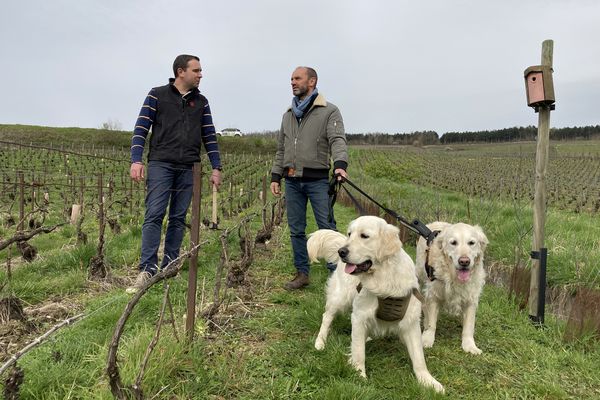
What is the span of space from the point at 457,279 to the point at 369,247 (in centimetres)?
100

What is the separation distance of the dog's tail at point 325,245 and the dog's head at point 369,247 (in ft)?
2.26

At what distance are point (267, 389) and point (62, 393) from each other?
1078 mm

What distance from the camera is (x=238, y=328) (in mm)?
3211

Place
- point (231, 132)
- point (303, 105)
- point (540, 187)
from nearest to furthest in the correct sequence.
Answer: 1. point (540, 187)
2. point (303, 105)
3. point (231, 132)

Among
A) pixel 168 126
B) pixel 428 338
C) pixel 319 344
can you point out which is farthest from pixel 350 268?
pixel 168 126

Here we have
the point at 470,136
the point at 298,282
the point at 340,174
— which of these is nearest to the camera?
the point at 340,174

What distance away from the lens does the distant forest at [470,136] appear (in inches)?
3036

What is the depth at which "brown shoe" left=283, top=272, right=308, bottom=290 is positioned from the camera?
14.0 feet

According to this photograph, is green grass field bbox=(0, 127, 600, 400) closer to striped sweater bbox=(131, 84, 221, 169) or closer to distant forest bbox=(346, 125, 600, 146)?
striped sweater bbox=(131, 84, 221, 169)

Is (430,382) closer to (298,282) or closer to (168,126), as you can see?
(298,282)

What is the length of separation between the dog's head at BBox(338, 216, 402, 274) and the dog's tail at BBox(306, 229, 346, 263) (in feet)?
2.26

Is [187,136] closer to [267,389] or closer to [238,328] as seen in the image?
[238,328]

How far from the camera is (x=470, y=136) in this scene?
86375 mm

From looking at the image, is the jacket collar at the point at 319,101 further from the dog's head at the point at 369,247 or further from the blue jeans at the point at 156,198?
the dog's head at the point at 369,247
